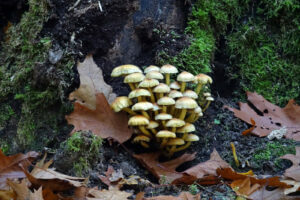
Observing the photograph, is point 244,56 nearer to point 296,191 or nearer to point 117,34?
point 117,34

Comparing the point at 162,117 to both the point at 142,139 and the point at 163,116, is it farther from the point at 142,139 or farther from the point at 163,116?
the point at 142,139

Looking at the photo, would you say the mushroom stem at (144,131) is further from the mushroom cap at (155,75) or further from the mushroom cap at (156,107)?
the mushroom cap at (155,75)

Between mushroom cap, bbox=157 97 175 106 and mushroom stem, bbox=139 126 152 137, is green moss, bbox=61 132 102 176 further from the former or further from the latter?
mushroom cap, bbox=157 97 175 106

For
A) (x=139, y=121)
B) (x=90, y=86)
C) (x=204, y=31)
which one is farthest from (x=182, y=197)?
(x=204, y=31)

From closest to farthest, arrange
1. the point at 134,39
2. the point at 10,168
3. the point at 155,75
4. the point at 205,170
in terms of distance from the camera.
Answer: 1. the point at 10,168
2. the point at 205,170
3. the point at 155,75
4. the point at 134,39

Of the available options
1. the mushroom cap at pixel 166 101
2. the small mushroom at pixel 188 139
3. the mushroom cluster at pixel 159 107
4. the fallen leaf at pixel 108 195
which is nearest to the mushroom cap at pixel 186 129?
the mushroom cluster at pixel 159 107

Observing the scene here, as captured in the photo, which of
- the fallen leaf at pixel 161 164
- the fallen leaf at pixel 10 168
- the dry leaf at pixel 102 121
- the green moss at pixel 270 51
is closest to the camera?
the fallen leaf at pixel 10 168

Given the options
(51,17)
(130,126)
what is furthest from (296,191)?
(51,17)
